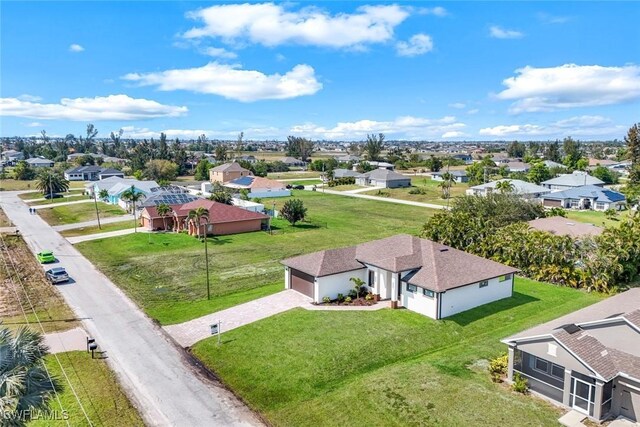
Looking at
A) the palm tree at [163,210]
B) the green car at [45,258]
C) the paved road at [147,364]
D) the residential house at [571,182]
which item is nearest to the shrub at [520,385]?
the paved road at [147,364]

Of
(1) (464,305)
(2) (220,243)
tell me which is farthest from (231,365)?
(2) (220,243)

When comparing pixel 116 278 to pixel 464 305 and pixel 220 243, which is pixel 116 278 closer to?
pixel 220 243


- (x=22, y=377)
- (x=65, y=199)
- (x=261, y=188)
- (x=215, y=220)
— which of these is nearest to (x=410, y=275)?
(x=22, y=377)

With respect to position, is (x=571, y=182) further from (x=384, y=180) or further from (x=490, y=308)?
(x=490, y=308)

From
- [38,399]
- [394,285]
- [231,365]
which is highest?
[38,399]

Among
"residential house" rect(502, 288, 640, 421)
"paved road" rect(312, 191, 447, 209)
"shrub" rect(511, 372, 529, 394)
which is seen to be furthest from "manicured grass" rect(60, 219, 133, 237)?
"residential house" rect(502, 288, 640, 421)

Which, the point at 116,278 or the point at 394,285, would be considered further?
the point at 116,278

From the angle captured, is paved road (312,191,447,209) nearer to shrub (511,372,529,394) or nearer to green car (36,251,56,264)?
shrub (511,372,529,394)
